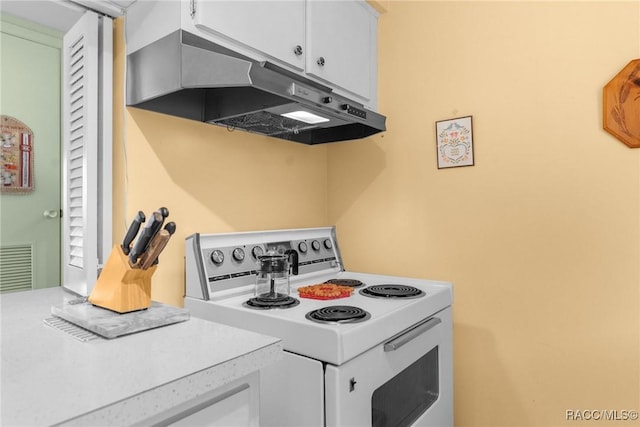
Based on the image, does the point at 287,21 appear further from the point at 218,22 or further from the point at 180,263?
the point at 180,263

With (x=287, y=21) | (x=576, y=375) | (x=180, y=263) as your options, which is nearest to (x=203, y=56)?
(x=287, y=21)

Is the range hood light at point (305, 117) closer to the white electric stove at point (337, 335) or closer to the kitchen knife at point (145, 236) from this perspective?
the white electric stove at point (337, 335)

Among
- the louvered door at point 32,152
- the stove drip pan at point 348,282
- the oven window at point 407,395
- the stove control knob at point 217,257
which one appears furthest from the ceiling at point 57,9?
the oven window at point 407,395

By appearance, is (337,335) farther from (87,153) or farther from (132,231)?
(87,153)

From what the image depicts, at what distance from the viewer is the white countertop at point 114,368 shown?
53 cm

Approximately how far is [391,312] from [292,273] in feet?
1.91

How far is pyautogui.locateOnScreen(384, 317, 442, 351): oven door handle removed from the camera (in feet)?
3.70

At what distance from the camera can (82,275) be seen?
1.26 m

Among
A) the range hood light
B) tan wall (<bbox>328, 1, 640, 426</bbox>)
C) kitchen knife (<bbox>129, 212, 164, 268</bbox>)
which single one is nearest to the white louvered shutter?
kitchen knife (<bbox>129, 212, 164, 268</bbox>)

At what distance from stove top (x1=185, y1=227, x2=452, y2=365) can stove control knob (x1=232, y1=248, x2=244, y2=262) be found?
1 centimetres

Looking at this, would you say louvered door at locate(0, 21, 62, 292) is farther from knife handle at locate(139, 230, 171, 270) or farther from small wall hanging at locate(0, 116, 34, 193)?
knife handle at locate(139, 230, 171, 270)

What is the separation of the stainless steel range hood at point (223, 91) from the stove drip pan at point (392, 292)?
675 millimetres

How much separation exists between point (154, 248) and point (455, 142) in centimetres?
137

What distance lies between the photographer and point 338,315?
1.13 m
